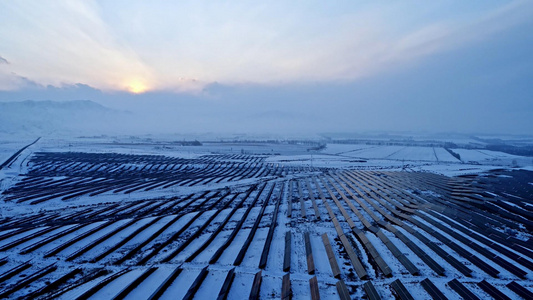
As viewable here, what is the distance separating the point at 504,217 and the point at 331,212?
29.5ft

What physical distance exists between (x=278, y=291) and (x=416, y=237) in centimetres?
691

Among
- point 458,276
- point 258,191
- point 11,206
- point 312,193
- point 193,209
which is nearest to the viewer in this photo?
point 458,276

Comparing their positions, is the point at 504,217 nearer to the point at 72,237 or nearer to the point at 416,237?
the point at 416,237

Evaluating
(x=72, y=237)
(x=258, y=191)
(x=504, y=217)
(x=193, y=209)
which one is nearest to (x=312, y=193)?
(x=258, y=191)

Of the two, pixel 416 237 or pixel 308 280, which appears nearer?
pixel 308 280

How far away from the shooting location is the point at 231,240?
11.1 m

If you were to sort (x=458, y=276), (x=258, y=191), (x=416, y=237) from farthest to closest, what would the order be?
(x=258, y=191)
(x=416, y=237)
(x=458, y=276)

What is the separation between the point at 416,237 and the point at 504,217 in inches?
263

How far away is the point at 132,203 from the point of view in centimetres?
1775

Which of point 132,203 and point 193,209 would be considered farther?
point 132,203

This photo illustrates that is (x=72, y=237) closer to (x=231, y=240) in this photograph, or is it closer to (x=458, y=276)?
(x=231, y=240)

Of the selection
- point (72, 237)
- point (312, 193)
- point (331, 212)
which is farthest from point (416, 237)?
point (72, 237)

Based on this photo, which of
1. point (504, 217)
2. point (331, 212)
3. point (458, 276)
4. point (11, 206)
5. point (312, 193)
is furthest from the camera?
point (312, 193)

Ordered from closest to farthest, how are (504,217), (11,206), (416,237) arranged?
(416,237)
(504,217)
(11,206)
